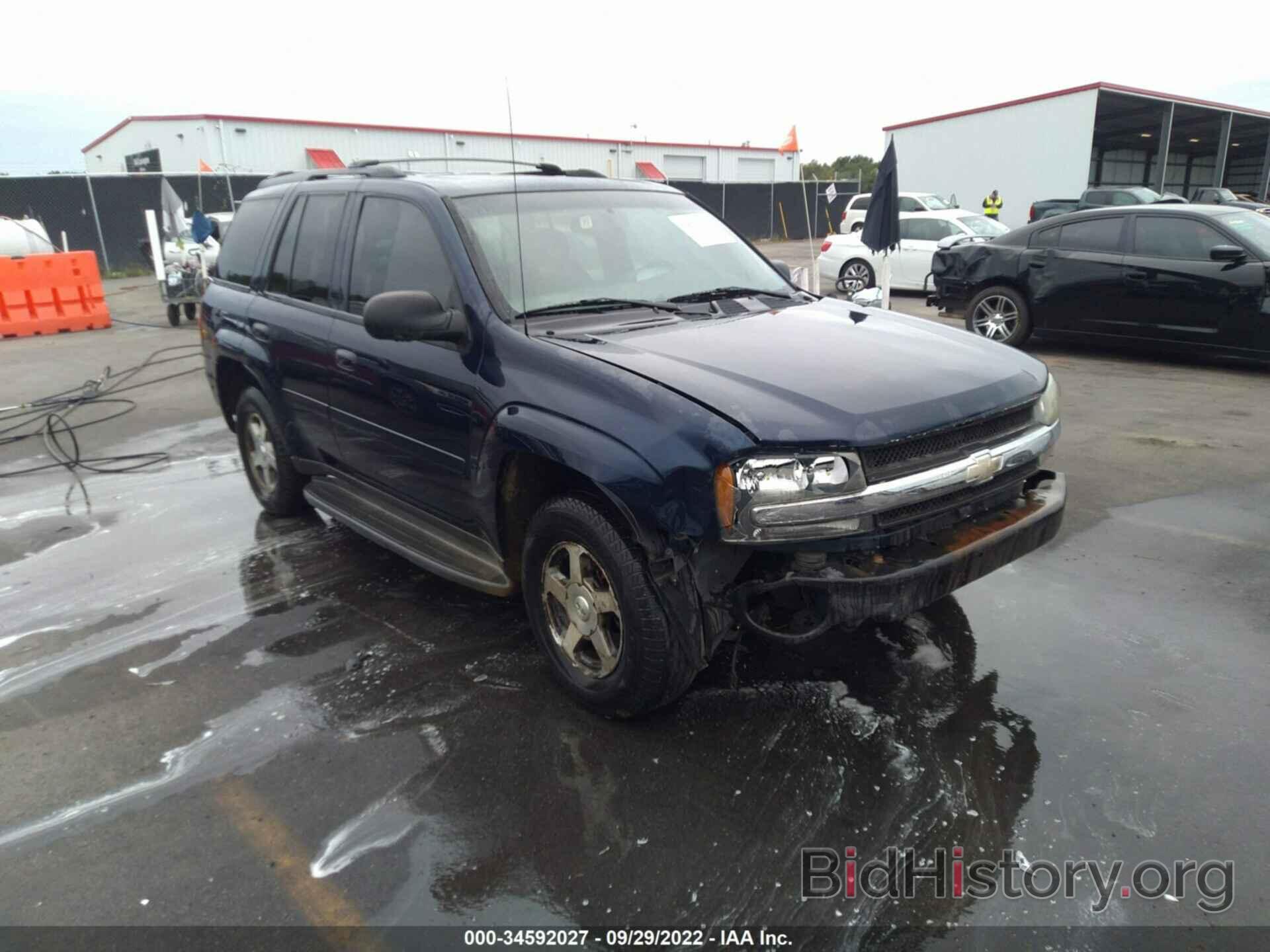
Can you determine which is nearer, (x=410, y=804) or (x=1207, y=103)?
(x=410, y=804)

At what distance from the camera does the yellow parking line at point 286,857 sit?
2449mm

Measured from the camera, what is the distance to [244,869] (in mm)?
2629

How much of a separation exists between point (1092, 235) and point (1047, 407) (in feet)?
23.4

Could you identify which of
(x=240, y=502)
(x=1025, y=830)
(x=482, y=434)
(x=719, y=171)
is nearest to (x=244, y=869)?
(x=482, y=434)

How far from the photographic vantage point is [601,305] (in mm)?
3717

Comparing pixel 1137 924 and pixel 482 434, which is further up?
pixel 482 434

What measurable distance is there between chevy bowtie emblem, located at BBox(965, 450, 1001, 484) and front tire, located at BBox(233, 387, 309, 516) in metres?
3.58

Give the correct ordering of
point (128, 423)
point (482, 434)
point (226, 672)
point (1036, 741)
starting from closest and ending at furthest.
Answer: point (1036, 741) < point (482, 434) < point (226, 672) < point (128, 423)

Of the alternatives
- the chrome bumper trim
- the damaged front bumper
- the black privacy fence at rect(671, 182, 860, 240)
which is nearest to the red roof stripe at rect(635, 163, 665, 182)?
the black privacy fence at rect(671, 182, 860, 240)

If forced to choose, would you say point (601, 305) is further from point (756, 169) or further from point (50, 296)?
point (756, 169)

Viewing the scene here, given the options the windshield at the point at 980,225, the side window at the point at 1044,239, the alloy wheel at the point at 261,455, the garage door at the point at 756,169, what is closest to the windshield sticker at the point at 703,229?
the alloy wheel at the point at 261,455

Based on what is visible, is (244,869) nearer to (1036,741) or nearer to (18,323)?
(1036,741)

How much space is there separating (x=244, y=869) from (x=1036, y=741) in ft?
8.36

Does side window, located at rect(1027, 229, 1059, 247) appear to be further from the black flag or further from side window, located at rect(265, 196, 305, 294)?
side window, located at rect(265, 196, 305, 294)
